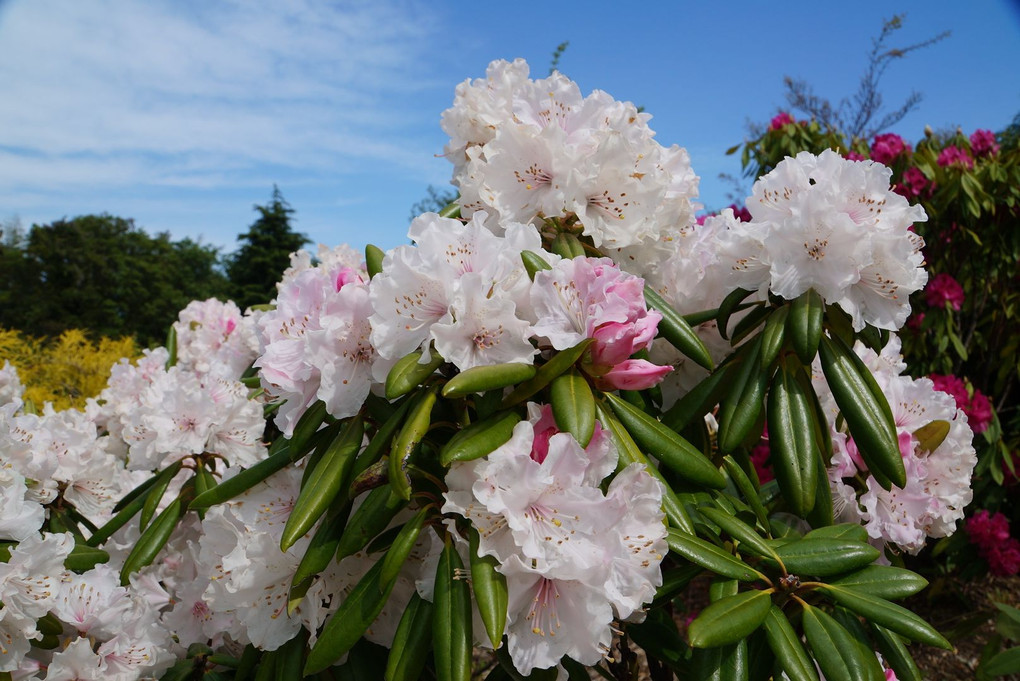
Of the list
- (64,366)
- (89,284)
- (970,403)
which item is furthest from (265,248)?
(970,403)

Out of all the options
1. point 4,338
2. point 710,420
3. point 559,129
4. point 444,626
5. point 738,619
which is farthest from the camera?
point 4,338

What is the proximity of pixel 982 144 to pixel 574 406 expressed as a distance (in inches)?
188

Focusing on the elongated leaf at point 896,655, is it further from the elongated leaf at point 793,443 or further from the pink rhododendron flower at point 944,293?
the pink rhododendron flower at point 944,293

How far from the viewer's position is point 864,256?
1273 mm

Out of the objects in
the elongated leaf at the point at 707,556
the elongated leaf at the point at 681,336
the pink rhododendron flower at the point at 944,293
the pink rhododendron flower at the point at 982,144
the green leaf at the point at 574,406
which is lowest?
the elongated leaf at the point at 707,556

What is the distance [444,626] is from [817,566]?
0.60m

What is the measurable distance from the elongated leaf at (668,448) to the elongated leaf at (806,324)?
1.04 feet

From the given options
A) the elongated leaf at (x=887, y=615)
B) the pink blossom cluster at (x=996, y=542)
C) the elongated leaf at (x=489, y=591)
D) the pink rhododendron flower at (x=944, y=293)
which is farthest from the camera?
the pink rhododendron flower at (x=944, y=293)

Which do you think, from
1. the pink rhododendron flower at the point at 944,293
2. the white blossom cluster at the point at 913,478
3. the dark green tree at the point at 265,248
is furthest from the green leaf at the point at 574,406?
the dark green tree at the point at 265,248

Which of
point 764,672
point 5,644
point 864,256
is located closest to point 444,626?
point 764,672

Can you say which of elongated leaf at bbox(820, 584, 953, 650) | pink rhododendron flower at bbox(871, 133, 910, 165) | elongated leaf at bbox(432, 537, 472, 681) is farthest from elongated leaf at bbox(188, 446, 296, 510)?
pink rhododendron flower at bbox(871, 133, 910, 165)

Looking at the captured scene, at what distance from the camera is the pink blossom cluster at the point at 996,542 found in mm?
3769

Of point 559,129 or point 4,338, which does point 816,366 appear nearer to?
point 559,129

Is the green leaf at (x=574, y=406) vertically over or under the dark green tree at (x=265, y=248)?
under
